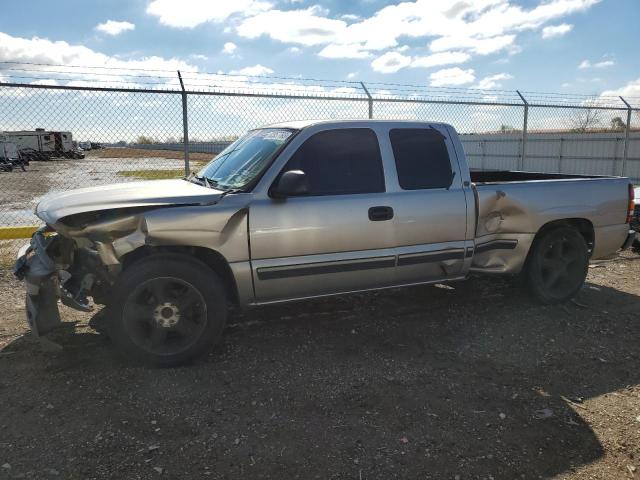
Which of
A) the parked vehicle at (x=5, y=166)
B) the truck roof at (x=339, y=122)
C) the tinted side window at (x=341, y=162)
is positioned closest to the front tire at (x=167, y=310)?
the tinted side window at (x=341, y=162)

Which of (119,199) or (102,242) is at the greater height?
(119,199)

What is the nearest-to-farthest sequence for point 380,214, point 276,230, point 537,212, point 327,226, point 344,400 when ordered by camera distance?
point 344,400
point 276,230
point 327,226
point 380,214
point 537,212

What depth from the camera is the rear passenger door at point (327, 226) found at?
3992 mm

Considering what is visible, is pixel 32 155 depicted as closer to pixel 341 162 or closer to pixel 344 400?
pixel 341 162

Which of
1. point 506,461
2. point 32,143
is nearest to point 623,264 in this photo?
point 506,461

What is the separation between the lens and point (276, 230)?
3973 millimetres

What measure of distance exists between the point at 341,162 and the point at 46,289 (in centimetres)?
250

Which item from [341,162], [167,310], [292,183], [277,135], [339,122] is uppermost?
[339,122]

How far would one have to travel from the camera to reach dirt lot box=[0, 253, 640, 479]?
2842 millimetres

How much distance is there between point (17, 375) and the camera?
12.5 ft

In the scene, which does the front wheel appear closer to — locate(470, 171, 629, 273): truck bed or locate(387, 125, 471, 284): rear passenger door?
locate(470, 171, 629, 273): truck bed

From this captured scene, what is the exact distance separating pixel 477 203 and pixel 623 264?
3905 mm

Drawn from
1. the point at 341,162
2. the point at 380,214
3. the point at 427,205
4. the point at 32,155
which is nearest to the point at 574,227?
the point at 427,205

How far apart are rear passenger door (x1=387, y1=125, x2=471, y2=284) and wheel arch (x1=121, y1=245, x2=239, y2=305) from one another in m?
1.45
